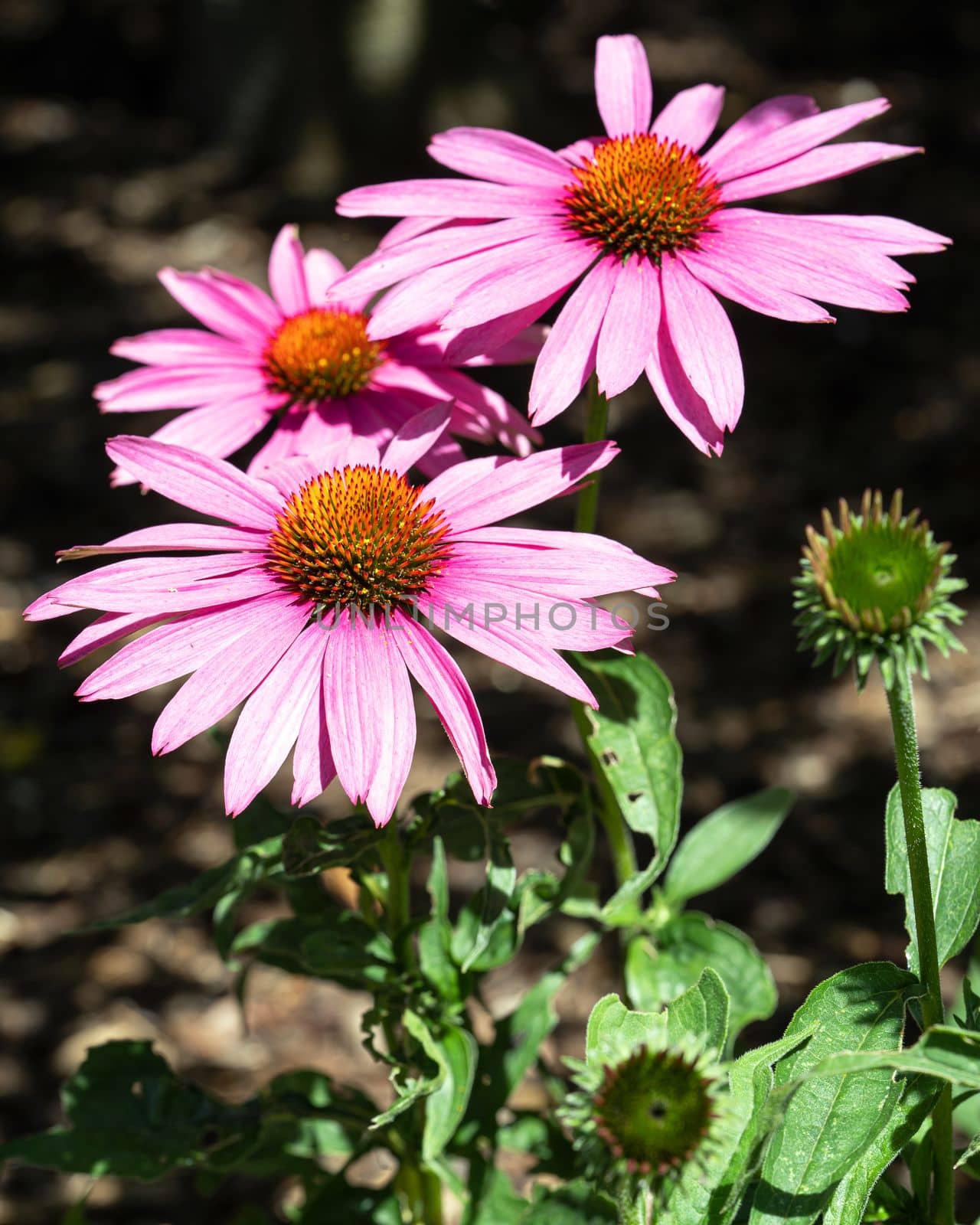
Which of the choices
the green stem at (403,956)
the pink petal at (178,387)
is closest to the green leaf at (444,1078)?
the green stem at (403,956)

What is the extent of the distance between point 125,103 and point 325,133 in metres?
1.92

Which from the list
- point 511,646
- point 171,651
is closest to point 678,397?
point 511,646

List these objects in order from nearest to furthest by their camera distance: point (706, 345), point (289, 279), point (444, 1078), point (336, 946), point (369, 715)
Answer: point (369, 715)
point (706, 345)
point (444, 1078)
point (336, 946)
point (289, 279)

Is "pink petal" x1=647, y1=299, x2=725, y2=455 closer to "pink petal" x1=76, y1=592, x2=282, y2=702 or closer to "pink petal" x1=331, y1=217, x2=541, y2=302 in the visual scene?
"pink petal" x1=331, y1=217, x2=541, y2=302

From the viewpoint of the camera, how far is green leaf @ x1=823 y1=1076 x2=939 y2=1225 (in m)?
1.08

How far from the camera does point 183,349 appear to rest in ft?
5.02

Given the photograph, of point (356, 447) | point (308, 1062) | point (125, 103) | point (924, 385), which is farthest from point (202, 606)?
point (125, 103)

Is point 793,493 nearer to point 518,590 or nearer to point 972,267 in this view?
point 972,267

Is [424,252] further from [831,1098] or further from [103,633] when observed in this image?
[831,1098]

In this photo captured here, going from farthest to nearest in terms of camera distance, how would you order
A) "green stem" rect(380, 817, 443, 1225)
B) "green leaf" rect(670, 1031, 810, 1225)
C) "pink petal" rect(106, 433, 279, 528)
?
1. "green stem" rect(380, 817, 443, 1225)
2. "pink petal" rect(106, 433, 279, 528)
3. "green leaf" rect(670, 1031, 810, 1225)

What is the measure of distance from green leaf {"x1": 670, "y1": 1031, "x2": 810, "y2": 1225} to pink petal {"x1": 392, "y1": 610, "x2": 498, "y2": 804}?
314 mm

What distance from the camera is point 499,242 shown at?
1.29 meters

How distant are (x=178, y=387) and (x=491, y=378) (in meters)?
2.79

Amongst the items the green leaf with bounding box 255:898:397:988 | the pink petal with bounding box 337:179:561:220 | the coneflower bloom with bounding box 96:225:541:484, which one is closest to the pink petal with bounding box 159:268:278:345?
the coneflower bloom with bounding box 96:225:541:484
